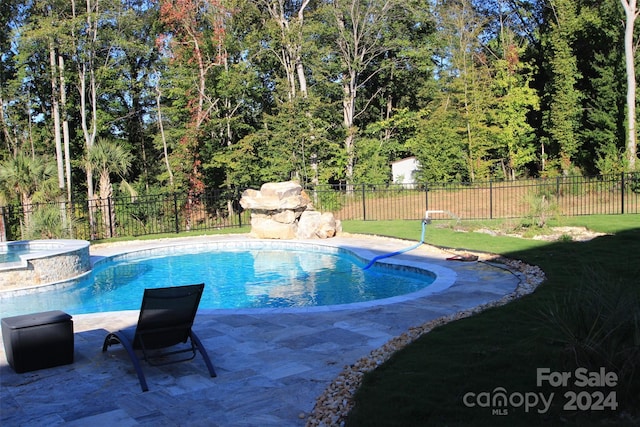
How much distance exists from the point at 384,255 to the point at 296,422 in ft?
26.2

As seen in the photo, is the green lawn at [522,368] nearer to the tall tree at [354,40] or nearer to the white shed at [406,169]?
the tall tree at [354,40]

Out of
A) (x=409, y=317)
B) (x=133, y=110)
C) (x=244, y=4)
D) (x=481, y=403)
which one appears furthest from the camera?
(x=133, y=110)

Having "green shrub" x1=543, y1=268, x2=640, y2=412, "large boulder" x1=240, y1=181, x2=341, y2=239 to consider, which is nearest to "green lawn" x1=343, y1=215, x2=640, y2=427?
"green shrub" x1=543, y1=268, x2=640, y2=412

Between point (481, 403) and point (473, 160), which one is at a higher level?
point (473, 160)

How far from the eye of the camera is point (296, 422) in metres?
3.65

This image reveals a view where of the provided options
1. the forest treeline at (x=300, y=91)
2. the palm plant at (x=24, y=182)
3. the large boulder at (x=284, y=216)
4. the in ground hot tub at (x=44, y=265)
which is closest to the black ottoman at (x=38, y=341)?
the in ground hot tub at (x=44, y=265)

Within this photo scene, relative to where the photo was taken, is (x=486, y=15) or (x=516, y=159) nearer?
(x=516, y=159)

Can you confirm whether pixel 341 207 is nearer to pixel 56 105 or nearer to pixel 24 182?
pixel 24 182

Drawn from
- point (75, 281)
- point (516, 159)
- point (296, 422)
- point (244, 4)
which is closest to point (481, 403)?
point (296, 422)

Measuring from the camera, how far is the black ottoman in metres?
4.74

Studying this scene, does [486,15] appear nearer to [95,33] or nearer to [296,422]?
[95,33]

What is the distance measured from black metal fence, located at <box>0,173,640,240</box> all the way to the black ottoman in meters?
10.9

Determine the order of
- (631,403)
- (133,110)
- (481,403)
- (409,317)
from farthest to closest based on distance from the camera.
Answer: (133,110) → (409,317) → (481,403) → (631,403)

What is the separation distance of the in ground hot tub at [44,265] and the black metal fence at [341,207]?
3.59m
